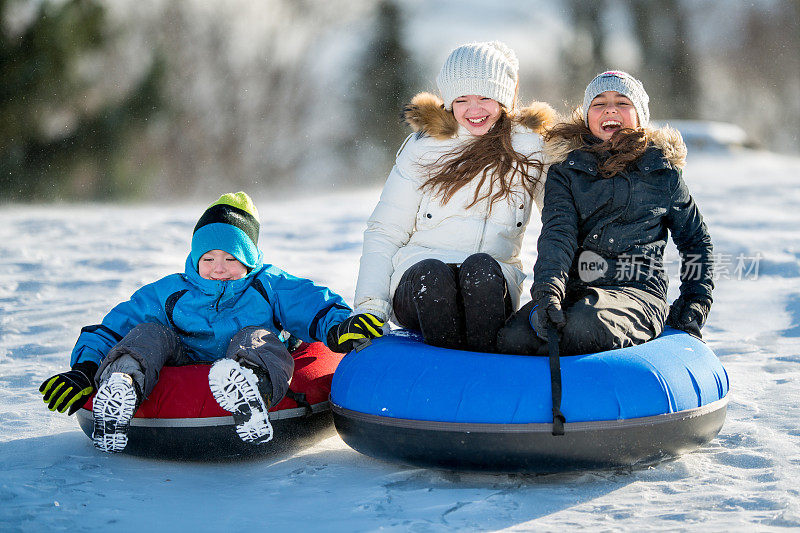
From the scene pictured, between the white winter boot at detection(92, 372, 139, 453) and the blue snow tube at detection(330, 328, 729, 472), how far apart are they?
639mm

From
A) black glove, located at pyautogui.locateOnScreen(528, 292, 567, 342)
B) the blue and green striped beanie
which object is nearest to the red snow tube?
the blue and green striped beanie

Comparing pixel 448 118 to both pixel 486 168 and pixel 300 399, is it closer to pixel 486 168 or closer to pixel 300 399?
pixel 486 168

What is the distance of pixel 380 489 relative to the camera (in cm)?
241

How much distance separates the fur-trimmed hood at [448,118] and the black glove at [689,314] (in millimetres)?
787

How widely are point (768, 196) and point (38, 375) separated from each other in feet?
22.7

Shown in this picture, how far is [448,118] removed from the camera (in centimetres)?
309

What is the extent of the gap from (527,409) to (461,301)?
51 centimetres

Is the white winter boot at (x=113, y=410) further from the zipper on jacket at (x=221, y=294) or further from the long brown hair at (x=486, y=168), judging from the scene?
the long brown hair at (x=486, y=168)

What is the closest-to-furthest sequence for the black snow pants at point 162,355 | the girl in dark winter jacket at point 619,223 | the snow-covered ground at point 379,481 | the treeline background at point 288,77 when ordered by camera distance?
the snow-covered ground at point 379,481 < the black snow pants at point 162,355 < the girl in dark winter jacket at point 619,223 < the treeline background at point 288,77

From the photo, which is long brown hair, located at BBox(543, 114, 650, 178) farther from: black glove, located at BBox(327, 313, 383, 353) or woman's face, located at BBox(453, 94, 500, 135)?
black glove, located at BBox(327, 313, 383, 353)

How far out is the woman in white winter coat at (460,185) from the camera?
9.65 ft

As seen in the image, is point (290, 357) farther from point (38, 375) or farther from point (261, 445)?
point (38, 375)

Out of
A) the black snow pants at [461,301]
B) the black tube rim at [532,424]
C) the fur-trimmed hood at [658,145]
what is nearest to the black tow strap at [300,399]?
the black tube rim at [532,424]

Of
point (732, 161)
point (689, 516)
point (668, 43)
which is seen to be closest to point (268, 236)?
point (689, 516)
